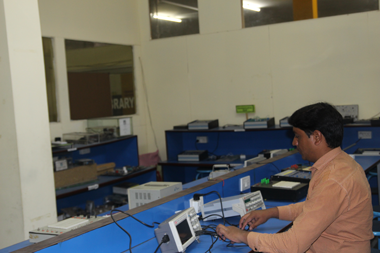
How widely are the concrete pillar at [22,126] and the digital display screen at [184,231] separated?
143cm

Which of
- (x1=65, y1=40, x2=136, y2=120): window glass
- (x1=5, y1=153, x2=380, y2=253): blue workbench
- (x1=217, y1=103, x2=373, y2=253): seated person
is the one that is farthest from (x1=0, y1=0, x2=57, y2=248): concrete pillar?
(x1=65, y1=40, x2=136, y2=120): window glass

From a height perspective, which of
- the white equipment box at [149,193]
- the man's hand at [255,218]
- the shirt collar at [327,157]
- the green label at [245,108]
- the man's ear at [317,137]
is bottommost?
the man's hand at [255,218]

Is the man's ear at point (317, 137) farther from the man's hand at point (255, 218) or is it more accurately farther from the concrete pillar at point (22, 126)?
the concrete pillar at point (22, 126)

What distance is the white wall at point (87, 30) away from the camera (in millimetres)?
4641

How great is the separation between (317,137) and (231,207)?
A: 2.45 ft

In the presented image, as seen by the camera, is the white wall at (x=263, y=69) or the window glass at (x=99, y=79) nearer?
the white wall at (x=263, y=69)

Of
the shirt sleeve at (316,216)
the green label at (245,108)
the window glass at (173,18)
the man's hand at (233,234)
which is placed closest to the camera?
the shirt sleeve at (316,216)

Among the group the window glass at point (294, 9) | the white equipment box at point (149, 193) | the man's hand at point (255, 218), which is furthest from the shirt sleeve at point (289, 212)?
the window glass at point (294, 9)

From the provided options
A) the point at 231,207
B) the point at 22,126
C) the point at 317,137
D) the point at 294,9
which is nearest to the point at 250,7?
the point at 294,9

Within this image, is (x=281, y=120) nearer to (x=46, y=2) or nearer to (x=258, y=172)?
(x=258, y=172)

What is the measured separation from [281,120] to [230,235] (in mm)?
3270

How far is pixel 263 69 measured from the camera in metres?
5.17

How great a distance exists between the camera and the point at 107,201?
472 centimetres

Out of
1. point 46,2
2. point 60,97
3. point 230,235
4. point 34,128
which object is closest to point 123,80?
point 60,97
